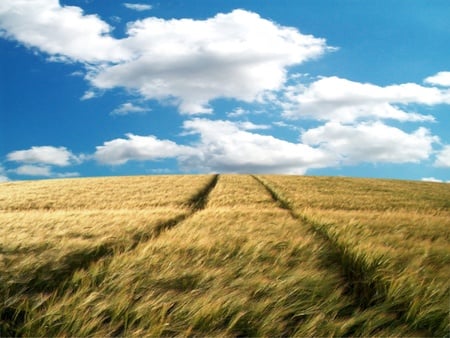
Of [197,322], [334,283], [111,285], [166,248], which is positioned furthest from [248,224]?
[197,322]

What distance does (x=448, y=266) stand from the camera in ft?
19.3

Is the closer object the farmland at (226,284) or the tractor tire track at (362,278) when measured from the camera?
the farmland at (226,284)

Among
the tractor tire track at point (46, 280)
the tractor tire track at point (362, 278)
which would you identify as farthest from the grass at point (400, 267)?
the tractor tire track at point (46, 280)

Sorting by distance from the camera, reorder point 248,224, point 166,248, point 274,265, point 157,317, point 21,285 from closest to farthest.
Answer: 1. point 157,317
2. point 21,285
3. point 274,265
4. point 166,248
5. point 248,224

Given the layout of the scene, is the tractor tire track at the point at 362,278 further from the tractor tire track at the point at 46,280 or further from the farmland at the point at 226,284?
the tractor tire track at the point at 46,280

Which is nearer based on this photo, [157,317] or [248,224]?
[157,317]

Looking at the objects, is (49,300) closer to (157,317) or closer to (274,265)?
(157,317)

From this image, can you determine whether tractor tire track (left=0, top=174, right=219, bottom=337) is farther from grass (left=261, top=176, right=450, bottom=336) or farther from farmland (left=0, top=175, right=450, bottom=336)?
grass (left=261, top=176, right=450, bottom=336)

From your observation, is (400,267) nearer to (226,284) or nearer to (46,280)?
(226,284)

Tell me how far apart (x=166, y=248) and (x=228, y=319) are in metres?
2.70

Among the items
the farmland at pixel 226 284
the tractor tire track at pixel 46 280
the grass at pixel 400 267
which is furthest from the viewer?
the grass at pixel 400 267

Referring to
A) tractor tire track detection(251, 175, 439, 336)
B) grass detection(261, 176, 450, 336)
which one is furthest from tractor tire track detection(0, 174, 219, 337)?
grass detection(261, 176, 450, 336)

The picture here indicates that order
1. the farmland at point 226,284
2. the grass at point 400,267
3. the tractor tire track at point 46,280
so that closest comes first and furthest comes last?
the farmland at point 226,284, the tractor tire track at point 46,280, the grass at point 400,267

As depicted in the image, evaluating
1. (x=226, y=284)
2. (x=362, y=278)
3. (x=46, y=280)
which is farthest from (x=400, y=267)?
→ (x=46, y=280)
